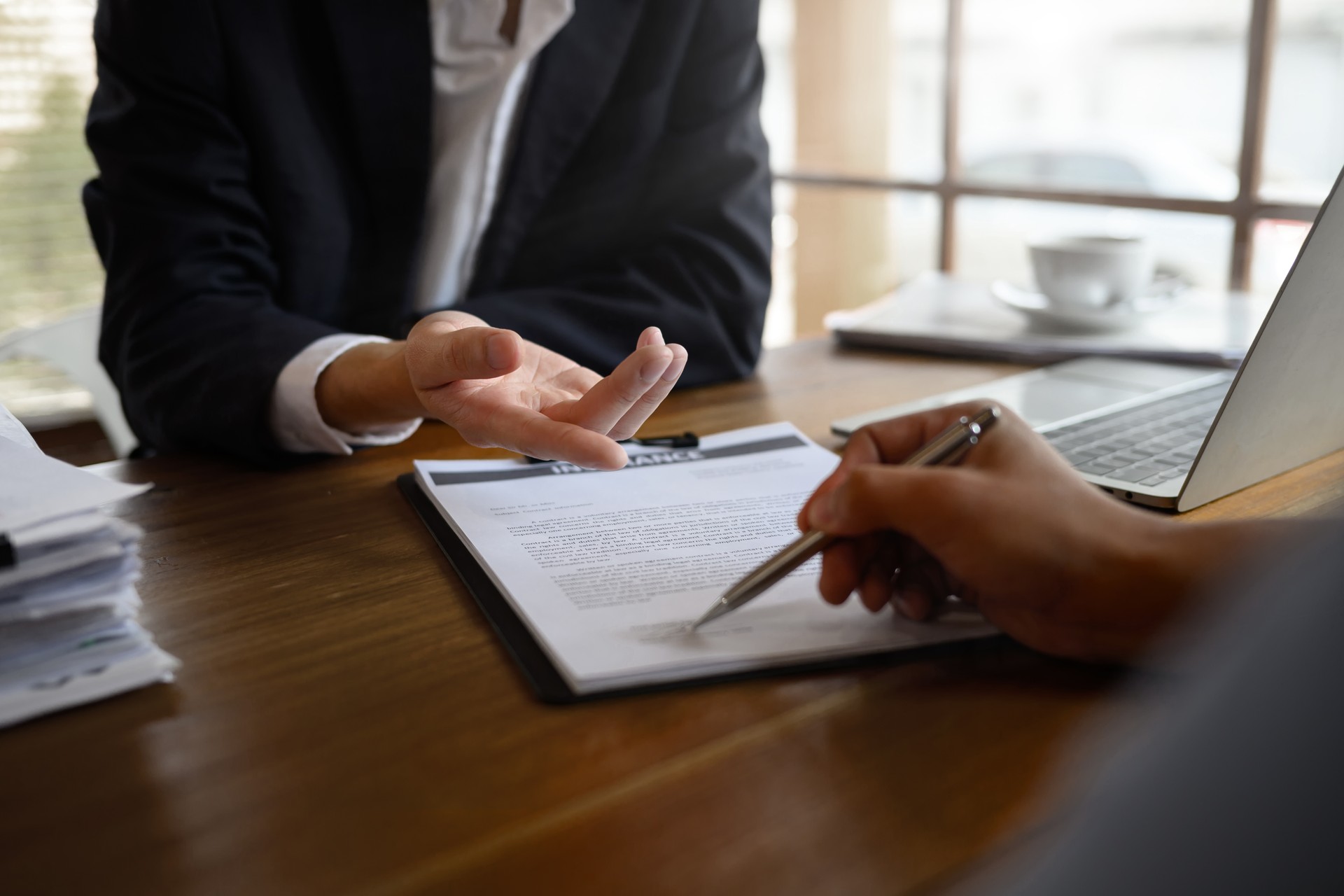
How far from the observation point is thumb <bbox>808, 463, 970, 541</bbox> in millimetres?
448

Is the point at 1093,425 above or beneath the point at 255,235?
beneath

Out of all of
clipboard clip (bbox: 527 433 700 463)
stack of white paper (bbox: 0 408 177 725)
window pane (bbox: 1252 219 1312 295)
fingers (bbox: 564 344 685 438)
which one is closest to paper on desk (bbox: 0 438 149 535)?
stack of white paper (bbox: 0 408 177 725)

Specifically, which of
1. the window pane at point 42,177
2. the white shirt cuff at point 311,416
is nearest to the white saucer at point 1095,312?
the white shirt cuff at point 311,416

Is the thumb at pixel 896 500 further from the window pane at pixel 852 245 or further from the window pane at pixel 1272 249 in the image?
the window pane at pixel 852 245

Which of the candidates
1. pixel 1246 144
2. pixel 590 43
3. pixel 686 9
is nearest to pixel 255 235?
pixel 590 43

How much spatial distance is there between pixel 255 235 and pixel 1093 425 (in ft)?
2.49

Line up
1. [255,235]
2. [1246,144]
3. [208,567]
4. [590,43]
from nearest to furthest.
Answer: [208,567]
[255,235]
[590,43]
[1246,144]

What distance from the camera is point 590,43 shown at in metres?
1.08

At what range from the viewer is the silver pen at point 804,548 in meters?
0.49

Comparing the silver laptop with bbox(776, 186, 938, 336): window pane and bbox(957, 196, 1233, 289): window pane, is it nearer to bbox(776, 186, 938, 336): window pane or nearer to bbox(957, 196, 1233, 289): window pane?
bbox(957, 196, 1233, 289): window pane

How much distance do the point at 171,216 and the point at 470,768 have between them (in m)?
0.70

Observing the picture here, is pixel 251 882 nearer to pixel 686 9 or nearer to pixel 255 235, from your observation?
pixel 255 235

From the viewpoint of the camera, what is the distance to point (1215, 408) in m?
0.87

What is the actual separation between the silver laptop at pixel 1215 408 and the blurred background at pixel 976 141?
60 cm
